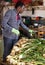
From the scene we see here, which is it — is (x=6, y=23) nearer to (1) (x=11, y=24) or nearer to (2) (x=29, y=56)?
(1) (x=11, y=24)

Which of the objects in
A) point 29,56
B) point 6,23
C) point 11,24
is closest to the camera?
point 29,56

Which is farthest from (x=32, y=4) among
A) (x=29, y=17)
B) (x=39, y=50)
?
(x=39, y=50)

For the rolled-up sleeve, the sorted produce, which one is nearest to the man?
the rolled-up sleeve

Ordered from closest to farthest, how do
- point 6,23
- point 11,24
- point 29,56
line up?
point 29,56 < point 6,23 < point 11,24

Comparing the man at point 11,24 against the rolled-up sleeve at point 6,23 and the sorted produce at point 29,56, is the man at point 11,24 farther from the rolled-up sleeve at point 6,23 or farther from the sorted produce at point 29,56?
the sorted produce at point 29,56

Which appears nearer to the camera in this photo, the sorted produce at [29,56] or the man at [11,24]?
the sorted produce at [29,56]

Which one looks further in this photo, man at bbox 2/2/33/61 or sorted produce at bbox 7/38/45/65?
man at bbox 2/2/33/61

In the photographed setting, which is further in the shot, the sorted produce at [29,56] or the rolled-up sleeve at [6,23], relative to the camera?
the rolled-up sleeve at [6,23]

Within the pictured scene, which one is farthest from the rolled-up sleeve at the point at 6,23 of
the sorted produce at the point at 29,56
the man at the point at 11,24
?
the sorted produce at the point at 29,56

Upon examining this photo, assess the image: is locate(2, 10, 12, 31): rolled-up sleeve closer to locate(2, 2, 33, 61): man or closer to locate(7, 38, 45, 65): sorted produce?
locate(2, 2, 33, 61): man

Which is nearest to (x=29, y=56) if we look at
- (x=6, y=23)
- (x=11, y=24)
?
(x=6, y=23)

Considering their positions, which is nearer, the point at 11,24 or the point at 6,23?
the point at 6,23

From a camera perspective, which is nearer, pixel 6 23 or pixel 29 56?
pixel 29 56

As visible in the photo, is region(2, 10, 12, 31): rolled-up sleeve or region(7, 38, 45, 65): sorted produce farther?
region(2, 10, 12, 31): rolled-up sleeve
